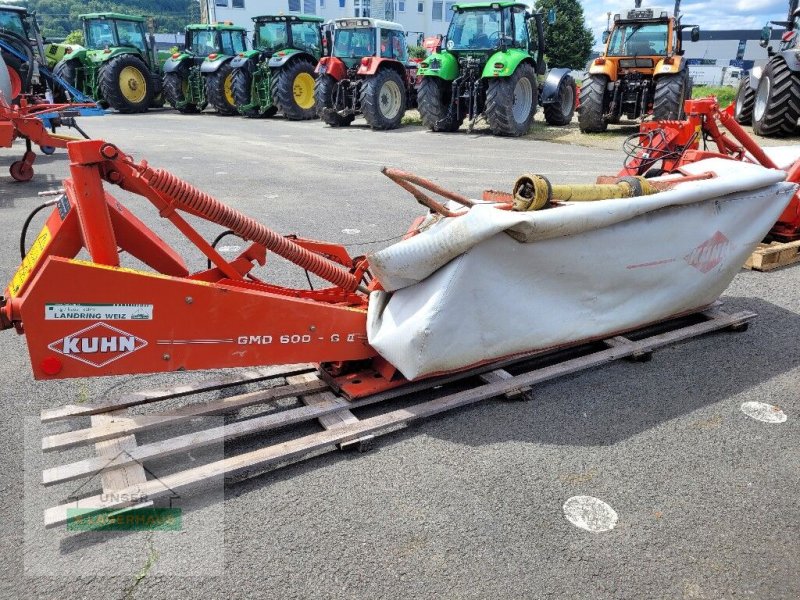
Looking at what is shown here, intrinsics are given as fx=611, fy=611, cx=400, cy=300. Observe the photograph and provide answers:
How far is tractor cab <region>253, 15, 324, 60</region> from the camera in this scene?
17.2 metres

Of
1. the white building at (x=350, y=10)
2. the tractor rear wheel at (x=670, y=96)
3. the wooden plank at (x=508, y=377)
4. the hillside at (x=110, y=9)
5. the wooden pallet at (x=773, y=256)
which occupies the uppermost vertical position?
the hillside at (x=110, y=9)

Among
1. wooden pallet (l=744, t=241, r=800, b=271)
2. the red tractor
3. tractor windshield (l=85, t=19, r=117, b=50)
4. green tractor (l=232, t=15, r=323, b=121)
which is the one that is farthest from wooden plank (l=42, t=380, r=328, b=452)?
tractor windshield (l=85, t=19, r=117, b=50)

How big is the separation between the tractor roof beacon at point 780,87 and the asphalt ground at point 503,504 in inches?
353

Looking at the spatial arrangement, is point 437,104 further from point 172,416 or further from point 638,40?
point 172,416

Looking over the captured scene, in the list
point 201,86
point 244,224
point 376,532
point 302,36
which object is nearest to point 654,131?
point 244,224

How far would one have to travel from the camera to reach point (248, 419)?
283 cm

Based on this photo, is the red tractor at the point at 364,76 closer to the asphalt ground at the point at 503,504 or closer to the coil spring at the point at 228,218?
the asphalt ground at the point at 503,504

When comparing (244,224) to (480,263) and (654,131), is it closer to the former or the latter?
(480,263)

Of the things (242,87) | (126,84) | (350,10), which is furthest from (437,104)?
(350,10)

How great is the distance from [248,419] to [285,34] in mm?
16644

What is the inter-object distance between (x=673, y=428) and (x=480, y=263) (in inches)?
47.1

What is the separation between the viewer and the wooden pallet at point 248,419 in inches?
90.8

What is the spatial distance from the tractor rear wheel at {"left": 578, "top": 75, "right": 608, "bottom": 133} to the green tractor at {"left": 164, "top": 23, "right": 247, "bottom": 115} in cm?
979

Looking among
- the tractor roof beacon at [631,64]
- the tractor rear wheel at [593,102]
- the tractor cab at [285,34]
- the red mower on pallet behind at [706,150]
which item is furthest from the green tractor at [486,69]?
the red mower on pallet behind at [706,150]
